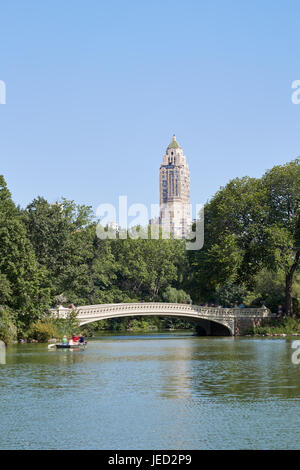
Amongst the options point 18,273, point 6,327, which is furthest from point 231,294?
point 6,327

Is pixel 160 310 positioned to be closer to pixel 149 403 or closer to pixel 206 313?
pixel 206 313

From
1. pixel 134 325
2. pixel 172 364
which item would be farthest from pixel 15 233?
pixel 134 325

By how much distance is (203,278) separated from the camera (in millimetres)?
70562

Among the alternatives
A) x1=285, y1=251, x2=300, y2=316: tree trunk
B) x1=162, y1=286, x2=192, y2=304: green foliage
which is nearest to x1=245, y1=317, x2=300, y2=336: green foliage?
x1=285, y1=251, x2=300, y2=316: tree trunk

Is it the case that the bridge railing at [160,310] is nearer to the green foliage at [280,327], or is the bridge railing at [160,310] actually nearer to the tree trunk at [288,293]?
the green foliage at [280,327]

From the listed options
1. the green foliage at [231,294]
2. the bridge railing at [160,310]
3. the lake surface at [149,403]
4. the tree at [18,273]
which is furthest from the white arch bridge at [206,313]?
the lake surface at [149,403]

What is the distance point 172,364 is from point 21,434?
18.6 meters

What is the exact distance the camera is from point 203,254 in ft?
233

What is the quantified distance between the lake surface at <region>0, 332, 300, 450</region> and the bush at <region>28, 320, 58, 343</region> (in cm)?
1559

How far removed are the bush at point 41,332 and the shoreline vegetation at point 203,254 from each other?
2.9 inches

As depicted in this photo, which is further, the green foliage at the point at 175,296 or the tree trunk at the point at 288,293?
the green foliage at the point at 175,296

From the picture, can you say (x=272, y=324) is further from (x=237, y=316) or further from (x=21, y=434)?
(x=21, y=434)

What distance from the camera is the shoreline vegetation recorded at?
173ft

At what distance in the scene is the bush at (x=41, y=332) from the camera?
5511 centimetres
